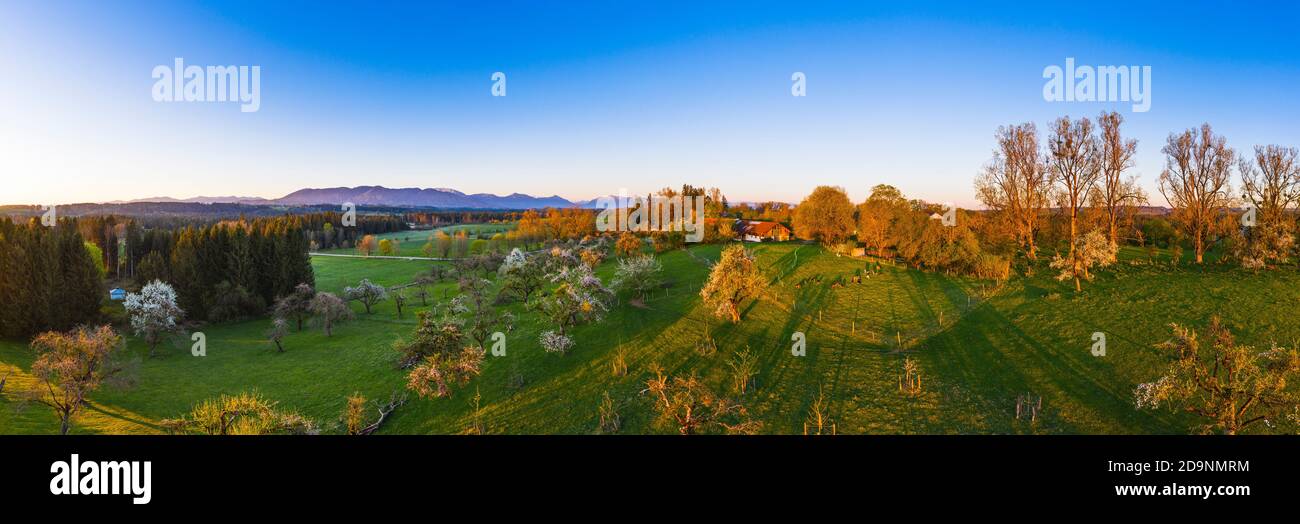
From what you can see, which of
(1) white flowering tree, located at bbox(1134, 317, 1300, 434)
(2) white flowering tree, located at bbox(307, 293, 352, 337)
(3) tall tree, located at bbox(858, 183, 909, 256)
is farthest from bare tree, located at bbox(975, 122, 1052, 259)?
(2) white flowering tree, located at bbox(307, 293, 352, 337)

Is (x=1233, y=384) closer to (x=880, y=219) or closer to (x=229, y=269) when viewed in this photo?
(x=880, y=219)

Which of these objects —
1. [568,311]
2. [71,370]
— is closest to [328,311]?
[71,370]

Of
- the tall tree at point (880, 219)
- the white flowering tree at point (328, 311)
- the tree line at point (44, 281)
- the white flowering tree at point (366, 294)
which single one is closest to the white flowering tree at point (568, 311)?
the white flowering tree at point (328, 311)

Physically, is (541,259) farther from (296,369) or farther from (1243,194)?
(1243,194)

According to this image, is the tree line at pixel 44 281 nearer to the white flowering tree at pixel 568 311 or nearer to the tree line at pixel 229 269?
the tree line at pixel 229 269
